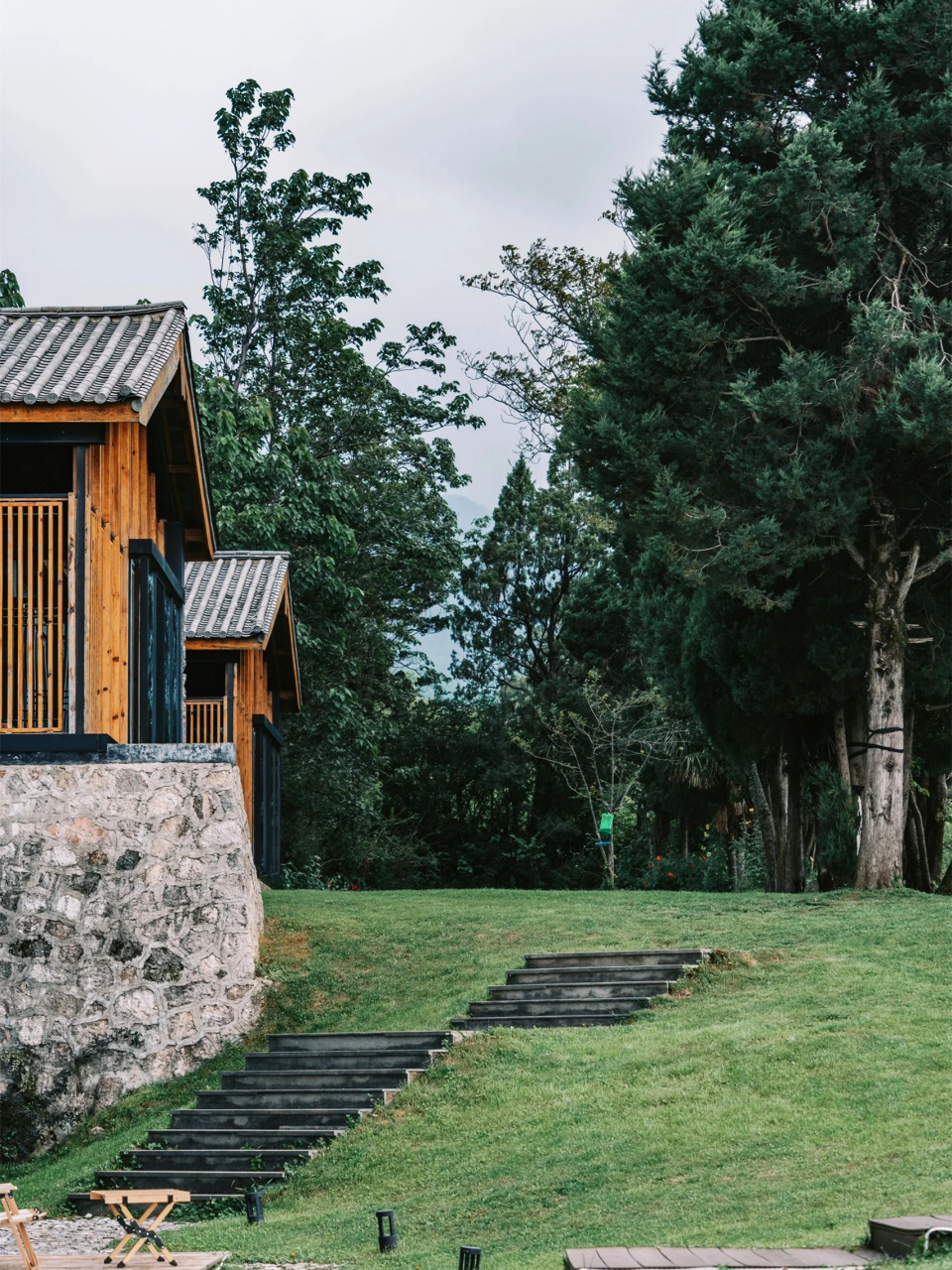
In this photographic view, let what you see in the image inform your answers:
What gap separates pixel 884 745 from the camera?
18.8m

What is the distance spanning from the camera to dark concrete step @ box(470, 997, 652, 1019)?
42.1ft

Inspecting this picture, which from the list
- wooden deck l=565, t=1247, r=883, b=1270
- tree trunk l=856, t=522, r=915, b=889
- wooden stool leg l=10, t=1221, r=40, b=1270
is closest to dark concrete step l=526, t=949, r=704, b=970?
tree trunk l=856, t=522, r=915, b=889

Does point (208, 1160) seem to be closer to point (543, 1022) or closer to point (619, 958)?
point (543, 1022)

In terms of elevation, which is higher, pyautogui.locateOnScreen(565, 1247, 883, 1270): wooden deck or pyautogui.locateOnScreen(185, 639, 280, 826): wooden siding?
pyautogui.locateOnScreen(185, 639, 280, 826): wooden siding

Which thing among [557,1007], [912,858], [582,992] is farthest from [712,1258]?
[912,858]

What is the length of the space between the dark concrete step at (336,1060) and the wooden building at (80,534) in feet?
9.81

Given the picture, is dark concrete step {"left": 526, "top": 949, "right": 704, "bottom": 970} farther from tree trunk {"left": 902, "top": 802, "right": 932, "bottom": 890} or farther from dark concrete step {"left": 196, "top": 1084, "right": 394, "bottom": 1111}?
tree trunk {"left": 902, "top": 802, "right": 932, "bottom": 890}

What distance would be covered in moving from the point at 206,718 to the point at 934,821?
40.8 feet

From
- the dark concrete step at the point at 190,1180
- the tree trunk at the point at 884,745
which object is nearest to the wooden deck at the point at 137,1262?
the dark concrete step at the point at 190,1180

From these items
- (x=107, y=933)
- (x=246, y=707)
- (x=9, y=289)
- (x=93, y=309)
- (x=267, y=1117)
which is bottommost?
(x=267, y=1117)

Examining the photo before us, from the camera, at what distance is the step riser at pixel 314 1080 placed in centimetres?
1162

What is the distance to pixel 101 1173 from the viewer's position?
34.6ft

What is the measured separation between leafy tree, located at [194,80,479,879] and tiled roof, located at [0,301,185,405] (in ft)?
48.5

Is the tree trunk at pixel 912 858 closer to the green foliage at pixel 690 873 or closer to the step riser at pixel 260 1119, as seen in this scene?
the green foliage at pixel 690 873
